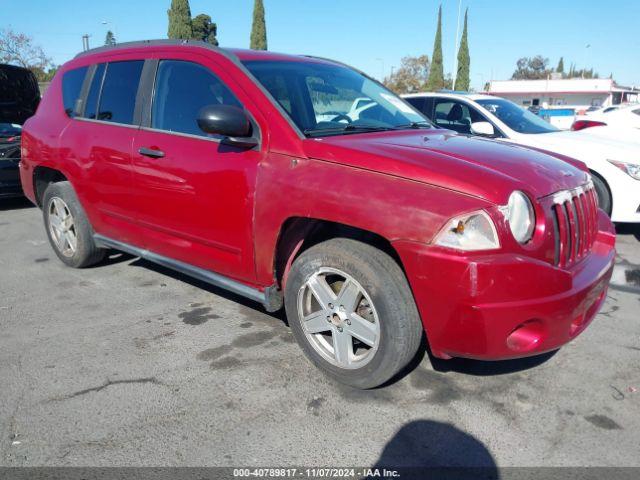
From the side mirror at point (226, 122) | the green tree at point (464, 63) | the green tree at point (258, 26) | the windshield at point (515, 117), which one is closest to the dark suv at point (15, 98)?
the side mirror at point (226, 122)

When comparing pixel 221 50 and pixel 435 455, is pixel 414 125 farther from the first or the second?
pixel 435 455

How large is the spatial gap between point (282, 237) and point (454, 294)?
111 centimetres

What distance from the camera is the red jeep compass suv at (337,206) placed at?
2.35 meters

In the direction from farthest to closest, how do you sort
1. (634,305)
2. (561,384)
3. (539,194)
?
(634,305)
(561,384)
(539,194)

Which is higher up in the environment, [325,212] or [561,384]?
[325,212]

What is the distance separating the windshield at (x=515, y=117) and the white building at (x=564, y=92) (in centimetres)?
6064

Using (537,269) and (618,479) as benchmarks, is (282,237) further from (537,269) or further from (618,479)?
(618,479)

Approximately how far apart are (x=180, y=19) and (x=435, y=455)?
1404 inches

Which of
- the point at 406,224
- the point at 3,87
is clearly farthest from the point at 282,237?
the point at 3,87

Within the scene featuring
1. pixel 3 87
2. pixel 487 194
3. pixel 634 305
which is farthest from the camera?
pixel 3 87

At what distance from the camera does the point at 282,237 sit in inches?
119

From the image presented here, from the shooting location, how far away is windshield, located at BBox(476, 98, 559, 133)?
6660mm

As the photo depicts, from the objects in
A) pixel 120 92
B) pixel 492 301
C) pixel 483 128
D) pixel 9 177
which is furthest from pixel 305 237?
pixel 9 177

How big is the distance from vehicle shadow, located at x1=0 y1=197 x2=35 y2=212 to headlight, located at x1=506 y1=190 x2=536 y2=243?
7965 millimetres
